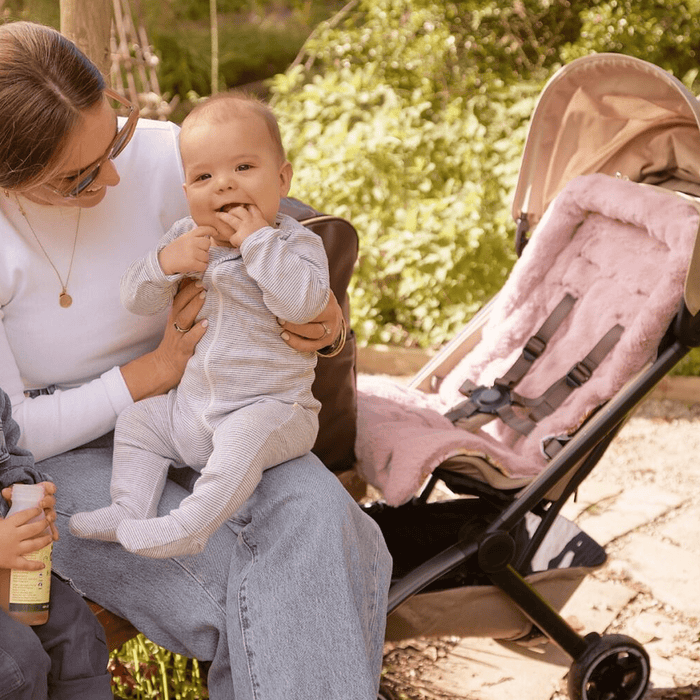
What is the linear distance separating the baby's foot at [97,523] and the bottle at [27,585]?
109 mm

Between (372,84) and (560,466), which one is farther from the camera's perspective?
(372,84)

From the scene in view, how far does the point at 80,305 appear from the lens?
197cm

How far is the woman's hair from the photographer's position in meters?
1.66

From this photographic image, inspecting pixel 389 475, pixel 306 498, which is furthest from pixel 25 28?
pixel 389 475

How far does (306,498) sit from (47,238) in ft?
2.61

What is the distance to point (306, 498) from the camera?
67.6 inches

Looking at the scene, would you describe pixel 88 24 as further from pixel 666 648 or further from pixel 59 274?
pixel 666 648

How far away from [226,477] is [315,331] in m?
0.36

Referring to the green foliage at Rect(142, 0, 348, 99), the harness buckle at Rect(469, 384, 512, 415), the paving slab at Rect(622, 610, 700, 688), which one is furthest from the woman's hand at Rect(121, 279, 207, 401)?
the green foliage at Rect(142, 0, 348, 99)

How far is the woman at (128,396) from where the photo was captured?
64.8 inches

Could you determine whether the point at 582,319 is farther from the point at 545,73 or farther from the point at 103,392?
the point at 545,73

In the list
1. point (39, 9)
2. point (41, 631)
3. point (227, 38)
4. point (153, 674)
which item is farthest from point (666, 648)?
point (227, 38)

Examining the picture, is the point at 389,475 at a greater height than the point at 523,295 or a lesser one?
lesser

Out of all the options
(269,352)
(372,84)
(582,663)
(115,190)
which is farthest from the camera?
(372,84)
